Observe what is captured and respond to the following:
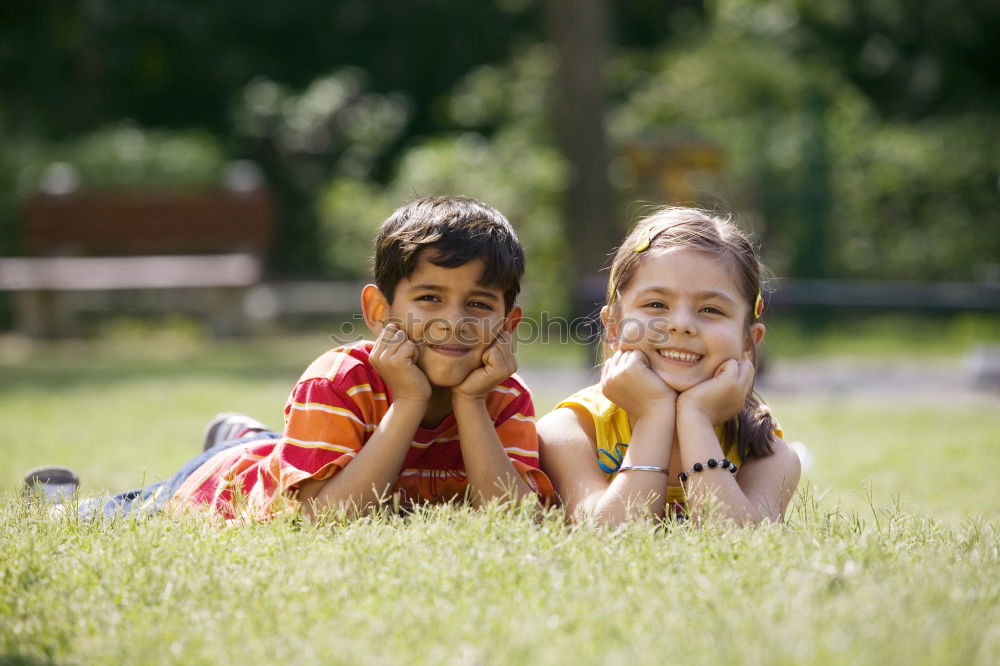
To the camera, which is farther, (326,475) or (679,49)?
(679,49)

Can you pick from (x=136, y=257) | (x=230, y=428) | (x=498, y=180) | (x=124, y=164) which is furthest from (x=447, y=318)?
(x=124, y=164)

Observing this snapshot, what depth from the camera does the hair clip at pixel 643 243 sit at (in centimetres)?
350

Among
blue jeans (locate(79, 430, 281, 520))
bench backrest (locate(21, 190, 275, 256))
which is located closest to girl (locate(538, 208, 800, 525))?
blue jeans (locate(79, 430, 281, 520))

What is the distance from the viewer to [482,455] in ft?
10.6

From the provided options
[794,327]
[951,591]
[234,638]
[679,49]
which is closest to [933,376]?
[794,327]

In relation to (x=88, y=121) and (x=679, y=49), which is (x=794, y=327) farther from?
(x=88, y=121)

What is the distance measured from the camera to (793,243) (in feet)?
42.4

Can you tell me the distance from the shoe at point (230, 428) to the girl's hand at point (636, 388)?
167cm

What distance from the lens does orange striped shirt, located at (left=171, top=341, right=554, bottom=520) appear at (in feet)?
10.5

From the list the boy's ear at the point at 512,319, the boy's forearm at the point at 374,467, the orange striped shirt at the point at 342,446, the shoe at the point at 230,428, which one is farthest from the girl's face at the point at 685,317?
the shoe at the point at 230,428

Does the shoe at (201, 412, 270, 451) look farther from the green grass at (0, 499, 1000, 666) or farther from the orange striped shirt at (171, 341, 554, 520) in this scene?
the green grass at (0, 499, 1000, 666)

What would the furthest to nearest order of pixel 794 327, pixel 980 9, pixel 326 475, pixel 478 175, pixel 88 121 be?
pixel 88 121
pixel 980 9
pixel 478 175
pixel 794 327
pixel 326 475

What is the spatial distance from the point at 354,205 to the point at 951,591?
13.4m

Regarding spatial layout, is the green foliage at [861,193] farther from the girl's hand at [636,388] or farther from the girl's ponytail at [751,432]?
the girl's hand at [636,388]
